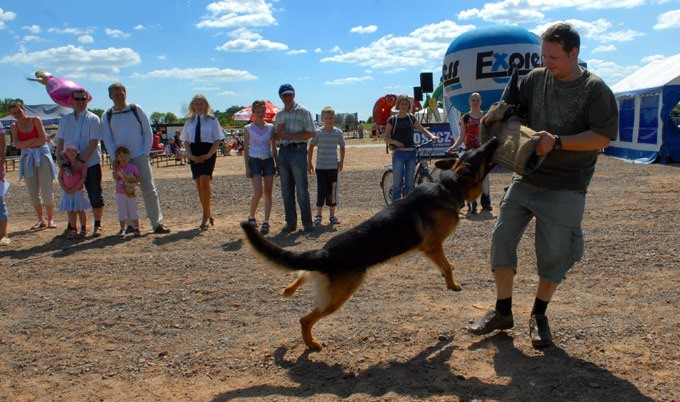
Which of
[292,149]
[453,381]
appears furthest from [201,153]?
[453,381]

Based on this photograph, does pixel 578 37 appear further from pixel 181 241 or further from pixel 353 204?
pixel 353 204

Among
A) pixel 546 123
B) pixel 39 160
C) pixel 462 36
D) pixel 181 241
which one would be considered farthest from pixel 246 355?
pixel 462 36

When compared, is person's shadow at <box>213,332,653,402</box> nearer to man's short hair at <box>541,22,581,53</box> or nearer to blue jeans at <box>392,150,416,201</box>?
man's short hair at <box>541,22,581,53</box>

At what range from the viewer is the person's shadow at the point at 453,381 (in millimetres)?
3154

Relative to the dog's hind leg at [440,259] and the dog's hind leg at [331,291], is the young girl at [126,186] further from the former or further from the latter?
the dog's hind leg at [440,259]

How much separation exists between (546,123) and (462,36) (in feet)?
52.5

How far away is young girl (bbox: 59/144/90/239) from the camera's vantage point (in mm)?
7848

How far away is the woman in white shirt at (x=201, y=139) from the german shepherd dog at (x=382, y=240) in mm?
4798

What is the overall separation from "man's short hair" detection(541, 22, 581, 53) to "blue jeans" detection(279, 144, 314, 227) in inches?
200

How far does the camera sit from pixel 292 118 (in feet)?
25.8

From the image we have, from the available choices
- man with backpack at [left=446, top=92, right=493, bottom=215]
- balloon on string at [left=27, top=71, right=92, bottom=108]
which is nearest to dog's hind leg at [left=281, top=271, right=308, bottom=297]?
man with backpack at [left=446, top=92, right=493, bottom=215]

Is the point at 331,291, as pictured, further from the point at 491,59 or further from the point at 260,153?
the point at 491,59

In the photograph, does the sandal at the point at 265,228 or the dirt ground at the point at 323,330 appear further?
the sandal at the point at 265,228

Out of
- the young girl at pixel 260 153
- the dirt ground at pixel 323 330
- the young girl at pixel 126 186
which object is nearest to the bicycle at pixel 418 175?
the dirt ground at pixel 323 330
